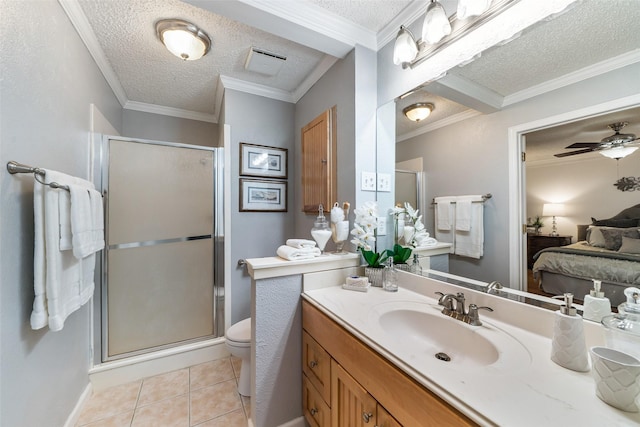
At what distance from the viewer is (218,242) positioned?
2.09m

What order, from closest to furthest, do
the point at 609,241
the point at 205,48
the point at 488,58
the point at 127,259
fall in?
1. the point at 609,241
2. the point at 488,58
3. the point at 205,48
4. the point at 127,259

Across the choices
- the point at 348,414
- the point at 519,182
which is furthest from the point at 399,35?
the point at 348,414

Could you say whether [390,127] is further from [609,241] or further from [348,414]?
[348,414]

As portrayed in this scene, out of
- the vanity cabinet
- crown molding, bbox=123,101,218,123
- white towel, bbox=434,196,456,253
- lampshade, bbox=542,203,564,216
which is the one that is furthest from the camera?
crown molding, bbox=123,101,218,123

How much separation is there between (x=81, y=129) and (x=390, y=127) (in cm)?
194

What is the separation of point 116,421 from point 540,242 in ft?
7.70

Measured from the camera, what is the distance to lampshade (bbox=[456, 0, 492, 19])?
0.96 m

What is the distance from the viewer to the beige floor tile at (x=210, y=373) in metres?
1.72

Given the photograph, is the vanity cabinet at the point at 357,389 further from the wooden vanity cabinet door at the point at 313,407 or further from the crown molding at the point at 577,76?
the crown molding at the point at 577,76

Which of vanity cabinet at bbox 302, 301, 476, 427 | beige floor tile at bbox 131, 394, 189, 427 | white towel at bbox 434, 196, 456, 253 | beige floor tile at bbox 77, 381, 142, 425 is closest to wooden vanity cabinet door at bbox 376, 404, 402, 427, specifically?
vanity cabinet at bbox 302, 301, 476, 427

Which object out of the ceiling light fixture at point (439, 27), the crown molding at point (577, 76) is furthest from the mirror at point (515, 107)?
the ceiling light fixture at point (439, 27)

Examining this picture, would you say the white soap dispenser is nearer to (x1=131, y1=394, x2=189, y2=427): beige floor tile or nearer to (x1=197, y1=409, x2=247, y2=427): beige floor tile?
(x1=197, y1=409, x2=247, y2=427): beige floor tile

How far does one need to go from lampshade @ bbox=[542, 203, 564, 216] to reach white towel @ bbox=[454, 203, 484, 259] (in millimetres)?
227

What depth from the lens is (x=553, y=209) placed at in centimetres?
87
